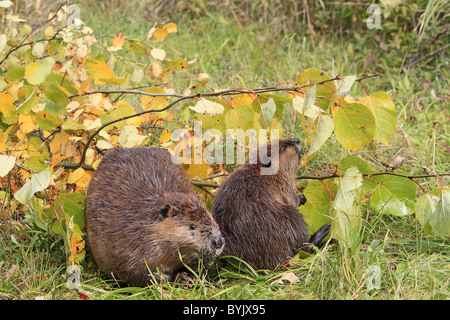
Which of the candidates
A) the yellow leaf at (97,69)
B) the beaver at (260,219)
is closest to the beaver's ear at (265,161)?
the beaver at (260,219)

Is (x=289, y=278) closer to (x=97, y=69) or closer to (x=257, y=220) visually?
(x=257, y=220)

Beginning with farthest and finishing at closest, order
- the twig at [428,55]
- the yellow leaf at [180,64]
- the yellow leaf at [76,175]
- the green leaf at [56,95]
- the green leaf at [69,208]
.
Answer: the twig at [428,55], the yellow leaf at [180,64], the yellow leaf at [76,175], the green leaf at [69,208], the green leaf at [56,95]

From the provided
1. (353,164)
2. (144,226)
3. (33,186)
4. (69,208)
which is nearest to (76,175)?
(69,208)

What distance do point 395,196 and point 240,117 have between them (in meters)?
0.90

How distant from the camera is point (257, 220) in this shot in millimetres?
2623

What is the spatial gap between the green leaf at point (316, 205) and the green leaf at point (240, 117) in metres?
0.59

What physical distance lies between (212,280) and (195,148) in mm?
753

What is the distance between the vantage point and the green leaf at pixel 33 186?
90.0 inches

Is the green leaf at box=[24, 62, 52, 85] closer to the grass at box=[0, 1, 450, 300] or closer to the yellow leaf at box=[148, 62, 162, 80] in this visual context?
the grass at box=[0, 1, 450, 300]

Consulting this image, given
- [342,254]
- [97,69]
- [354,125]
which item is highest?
[97,69]

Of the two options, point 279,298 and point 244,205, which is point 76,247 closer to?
point 244,205

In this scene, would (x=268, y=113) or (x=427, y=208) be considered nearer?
(x=268, y=113)

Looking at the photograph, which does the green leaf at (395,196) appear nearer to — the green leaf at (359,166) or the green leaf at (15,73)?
the green leaf at (359,166)
